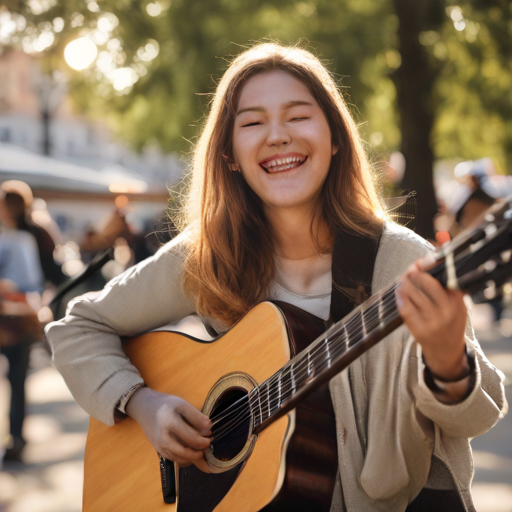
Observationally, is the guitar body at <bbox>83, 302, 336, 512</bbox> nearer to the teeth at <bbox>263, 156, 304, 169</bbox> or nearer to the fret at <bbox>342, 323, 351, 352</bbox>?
the fret at <bbox>342, 323, 351, 352</bbox>

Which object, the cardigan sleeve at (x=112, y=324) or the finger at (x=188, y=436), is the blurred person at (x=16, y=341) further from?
the finger at (x=188, y=436)

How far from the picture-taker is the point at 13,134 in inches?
1688

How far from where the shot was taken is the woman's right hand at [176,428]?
2.00 metres

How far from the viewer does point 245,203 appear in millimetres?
2426

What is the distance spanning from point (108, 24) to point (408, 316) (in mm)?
7413

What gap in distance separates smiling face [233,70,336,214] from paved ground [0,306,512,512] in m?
2.70

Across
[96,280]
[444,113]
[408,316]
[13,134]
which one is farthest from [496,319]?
[13,134]

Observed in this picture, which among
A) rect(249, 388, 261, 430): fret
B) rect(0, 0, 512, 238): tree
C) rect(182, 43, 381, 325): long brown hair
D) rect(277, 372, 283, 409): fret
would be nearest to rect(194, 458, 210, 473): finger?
rect(249, 388, 261, 430): fret

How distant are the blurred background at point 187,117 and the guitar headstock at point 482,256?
0.12ft

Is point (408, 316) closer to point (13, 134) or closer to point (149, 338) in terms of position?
point (149, 338)

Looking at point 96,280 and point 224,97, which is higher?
point 224,97

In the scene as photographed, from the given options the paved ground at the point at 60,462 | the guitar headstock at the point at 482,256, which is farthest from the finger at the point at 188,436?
the paved ground at the point at 60,462

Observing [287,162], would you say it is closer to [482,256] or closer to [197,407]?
[197,407]

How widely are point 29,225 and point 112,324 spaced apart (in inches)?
154
